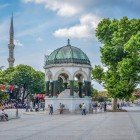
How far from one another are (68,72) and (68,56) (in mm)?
2079

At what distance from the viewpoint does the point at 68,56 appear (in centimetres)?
5350

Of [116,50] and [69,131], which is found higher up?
[116,50]

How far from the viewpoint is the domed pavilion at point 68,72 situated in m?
52.0

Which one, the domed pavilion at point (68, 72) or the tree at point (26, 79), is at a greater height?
the tree at point (26, 79)

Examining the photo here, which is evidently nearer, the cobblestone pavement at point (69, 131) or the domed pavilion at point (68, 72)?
the cobblestone pavement at point (69, 131)

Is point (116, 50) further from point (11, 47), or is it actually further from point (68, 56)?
point (11, 47)

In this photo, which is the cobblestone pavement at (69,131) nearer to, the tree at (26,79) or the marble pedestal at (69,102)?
the marble pedestal at (69,102)

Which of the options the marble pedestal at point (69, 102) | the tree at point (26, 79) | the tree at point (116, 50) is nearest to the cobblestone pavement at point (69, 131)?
the marble pedestal at point (69, 102)

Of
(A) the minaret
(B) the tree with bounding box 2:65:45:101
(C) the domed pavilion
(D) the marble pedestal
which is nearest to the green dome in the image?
(C) the domed pavilion

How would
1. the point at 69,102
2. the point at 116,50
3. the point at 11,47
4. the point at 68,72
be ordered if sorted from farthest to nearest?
the point at 11,47
the point at 116,50
the point at 68,72
the point at 69,102

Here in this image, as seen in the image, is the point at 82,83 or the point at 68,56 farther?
the point at 82,83

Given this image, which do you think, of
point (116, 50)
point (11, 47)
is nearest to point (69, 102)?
point (116, 50)

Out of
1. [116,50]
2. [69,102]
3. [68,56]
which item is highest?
[116,50]

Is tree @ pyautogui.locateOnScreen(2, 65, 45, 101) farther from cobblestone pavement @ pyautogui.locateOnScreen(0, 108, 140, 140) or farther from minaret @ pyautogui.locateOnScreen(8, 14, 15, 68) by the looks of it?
cobblestone pavement @ pyautogui.locateOnScreen(0, 108, 140, 140)
